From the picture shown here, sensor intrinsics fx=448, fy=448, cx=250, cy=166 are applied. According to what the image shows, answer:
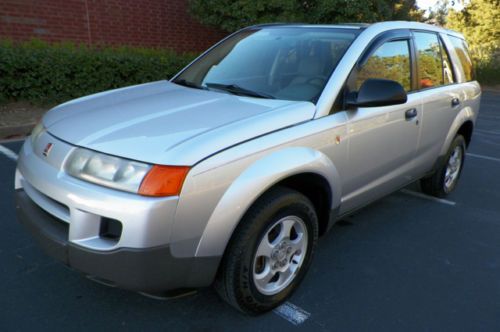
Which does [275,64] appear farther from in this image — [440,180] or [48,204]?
[440,180]

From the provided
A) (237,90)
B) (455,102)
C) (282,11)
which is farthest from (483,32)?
(237,90)

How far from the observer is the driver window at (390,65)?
3203mm

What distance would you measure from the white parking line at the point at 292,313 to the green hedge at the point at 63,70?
6368mm

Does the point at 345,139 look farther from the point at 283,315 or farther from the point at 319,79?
the point at 283,315

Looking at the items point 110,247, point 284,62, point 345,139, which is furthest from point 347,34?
point 110,247

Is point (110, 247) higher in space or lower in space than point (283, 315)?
higher

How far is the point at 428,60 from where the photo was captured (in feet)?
13.3

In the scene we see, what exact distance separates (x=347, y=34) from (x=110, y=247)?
7.45ft

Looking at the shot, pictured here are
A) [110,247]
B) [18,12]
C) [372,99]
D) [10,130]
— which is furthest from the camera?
[18,12]

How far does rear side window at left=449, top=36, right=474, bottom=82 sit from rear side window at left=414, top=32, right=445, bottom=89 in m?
0.46

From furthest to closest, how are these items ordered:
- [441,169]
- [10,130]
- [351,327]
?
[10,130] → [441,169] → [351,327]

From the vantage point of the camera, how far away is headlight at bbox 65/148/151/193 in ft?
6.86

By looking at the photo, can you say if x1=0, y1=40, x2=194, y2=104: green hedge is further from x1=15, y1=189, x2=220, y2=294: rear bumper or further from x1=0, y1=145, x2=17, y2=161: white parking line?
x1=15, y1=189, x2=220, y2=294: rear bumper

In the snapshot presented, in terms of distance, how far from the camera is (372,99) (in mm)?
2854
